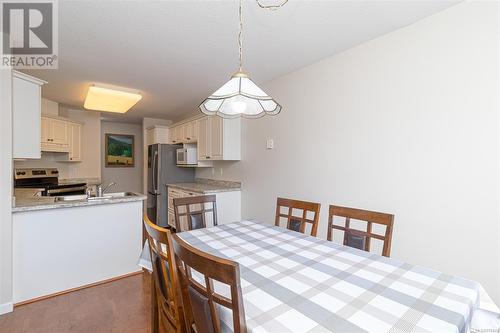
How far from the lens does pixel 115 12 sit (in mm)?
1696

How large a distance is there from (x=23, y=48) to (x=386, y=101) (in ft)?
10.8

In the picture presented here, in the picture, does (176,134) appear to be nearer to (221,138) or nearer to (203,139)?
(203,139)

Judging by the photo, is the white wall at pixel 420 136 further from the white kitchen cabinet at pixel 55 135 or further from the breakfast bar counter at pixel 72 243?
the white kitchen cabinet at pixel 55 135

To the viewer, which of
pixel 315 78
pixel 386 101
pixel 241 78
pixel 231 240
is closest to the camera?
pixel 241 78

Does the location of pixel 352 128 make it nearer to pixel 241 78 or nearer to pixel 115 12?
pixel 241 78

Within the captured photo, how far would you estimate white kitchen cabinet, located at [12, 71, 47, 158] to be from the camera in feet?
6.91

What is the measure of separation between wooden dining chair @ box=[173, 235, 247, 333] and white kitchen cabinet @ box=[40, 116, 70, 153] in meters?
4.19

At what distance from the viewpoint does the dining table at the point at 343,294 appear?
78cm

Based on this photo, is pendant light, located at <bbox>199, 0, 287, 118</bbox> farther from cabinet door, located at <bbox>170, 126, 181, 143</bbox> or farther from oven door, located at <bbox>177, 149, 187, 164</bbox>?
cabinet door, located at <bbox>170, 126, 181, 143</bbox>

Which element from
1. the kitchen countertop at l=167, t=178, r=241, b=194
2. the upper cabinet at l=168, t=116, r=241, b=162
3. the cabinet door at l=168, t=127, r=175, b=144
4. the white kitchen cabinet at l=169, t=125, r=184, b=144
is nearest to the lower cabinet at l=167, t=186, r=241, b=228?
the kitchen countertop at l=167, t=178, r=241, b=194

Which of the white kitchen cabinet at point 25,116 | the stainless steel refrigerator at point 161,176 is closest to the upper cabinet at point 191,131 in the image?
the stainless steel refrigerator at point 161,176

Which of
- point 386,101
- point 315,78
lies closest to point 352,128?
point 386,101

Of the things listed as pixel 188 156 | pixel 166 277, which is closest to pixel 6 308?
pixel 166 277

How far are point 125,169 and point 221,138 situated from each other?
148 inches
